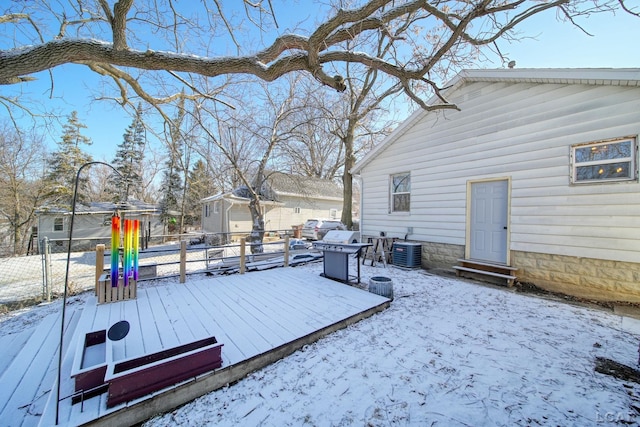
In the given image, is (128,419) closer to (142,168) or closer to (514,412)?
(514,412)

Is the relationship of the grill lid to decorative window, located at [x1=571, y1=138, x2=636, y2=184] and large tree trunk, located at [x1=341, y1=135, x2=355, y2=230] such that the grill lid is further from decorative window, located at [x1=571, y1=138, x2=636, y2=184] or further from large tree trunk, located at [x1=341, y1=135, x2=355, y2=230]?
large tree trunk, located at [x1=341, y1=135, x2=355, y2=230]

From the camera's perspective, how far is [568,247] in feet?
14.8

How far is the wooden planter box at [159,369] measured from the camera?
1803 mm

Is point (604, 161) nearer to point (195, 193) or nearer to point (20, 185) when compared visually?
point (20, 185)

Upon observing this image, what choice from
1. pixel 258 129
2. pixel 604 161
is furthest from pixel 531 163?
pixel 258 129

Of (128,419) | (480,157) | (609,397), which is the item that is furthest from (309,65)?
(480,157)

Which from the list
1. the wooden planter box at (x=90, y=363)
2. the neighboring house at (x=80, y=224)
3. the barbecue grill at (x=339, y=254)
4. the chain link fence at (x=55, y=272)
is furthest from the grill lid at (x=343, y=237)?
the neighboring house at (x=80, y=224)

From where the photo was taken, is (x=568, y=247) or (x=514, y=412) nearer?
(x=514, y=412)

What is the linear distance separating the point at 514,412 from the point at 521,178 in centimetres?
466

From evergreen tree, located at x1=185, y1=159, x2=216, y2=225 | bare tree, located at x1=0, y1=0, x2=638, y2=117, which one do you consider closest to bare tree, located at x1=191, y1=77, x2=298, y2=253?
bare tree, located at x1=0, y1=0, x2=638, y2=117

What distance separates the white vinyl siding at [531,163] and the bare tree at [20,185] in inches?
709

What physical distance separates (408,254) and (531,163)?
3270 mm

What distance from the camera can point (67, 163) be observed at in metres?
15.1

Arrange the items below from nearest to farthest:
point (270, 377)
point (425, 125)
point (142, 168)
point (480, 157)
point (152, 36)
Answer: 1. point (270, 377)
2. point (152, 36)
3. point (480, 157)
4. point (425, 125)
5. point (142, 168)
